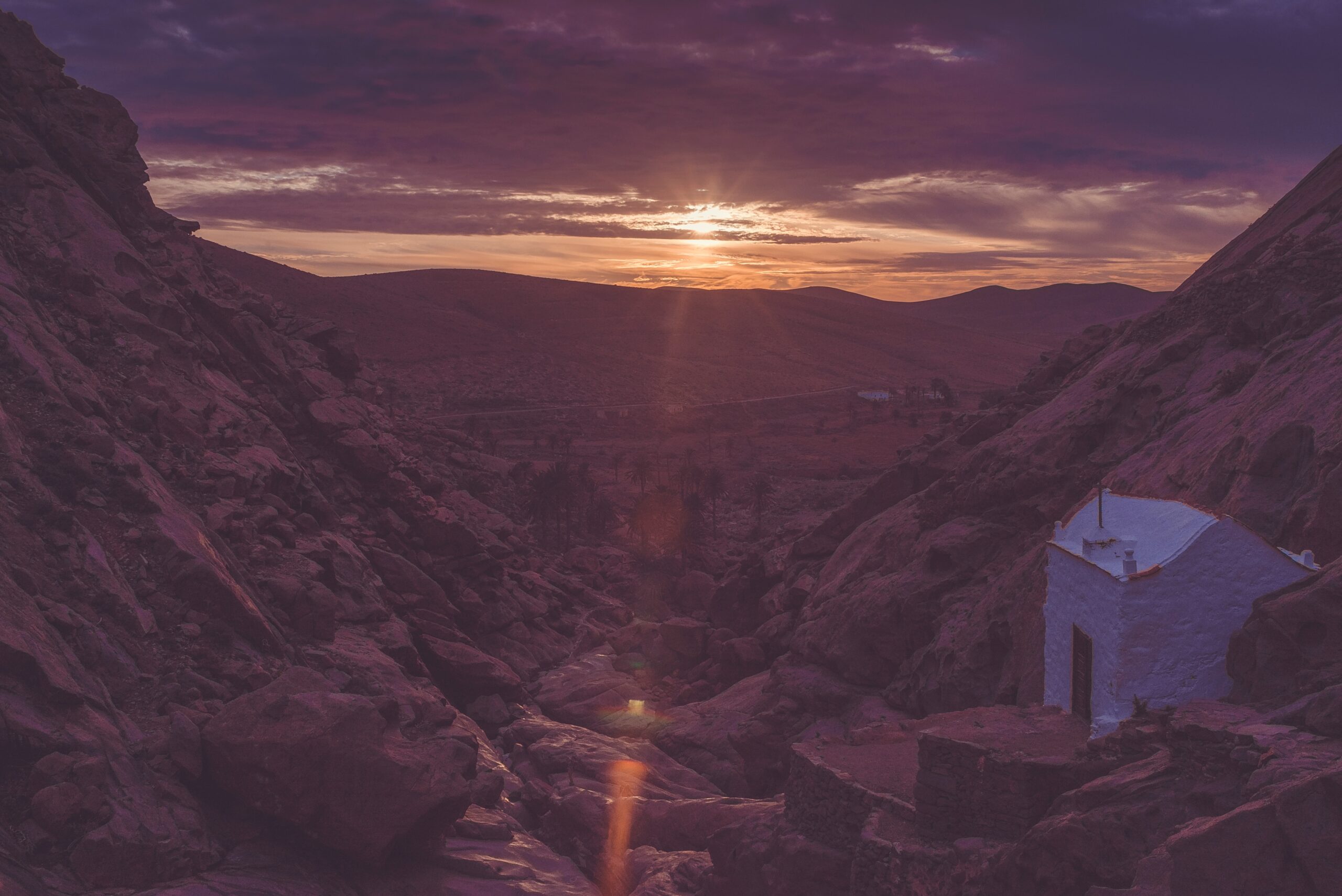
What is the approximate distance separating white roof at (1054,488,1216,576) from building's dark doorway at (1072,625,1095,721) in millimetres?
1142

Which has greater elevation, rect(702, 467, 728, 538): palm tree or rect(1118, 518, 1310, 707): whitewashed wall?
rect(1118, 518, 1310, 707): whitewashed wall

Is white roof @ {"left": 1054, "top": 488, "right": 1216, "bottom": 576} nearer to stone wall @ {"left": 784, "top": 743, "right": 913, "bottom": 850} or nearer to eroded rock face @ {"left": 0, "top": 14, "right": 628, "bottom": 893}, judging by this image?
stone wall @ {"left": 784, "top": 743, "right": 913, "bottom": 850}

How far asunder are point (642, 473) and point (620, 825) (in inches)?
1845

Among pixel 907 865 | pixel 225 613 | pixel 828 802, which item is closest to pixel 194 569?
pixel 225 613

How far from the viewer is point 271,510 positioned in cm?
2273

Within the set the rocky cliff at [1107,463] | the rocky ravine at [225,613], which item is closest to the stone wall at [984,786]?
the rocky cliff at [1107,463]

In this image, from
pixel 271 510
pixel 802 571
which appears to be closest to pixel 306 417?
pixel 271 510

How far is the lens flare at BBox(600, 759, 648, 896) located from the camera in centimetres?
1912

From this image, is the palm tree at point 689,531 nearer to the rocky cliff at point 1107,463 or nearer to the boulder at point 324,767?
the rocky cliff at point 1107,463

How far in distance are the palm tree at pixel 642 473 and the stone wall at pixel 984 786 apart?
51809 mm

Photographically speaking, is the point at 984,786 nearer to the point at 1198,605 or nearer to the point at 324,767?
the point at 1198,605

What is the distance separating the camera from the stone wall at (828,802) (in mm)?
14188

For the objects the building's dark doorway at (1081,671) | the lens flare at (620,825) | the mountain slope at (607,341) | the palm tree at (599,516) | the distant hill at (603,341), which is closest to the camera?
the building's dark doorway at (1081,671)

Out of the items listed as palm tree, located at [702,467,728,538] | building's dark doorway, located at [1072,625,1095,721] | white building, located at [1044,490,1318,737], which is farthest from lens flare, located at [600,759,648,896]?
palm tree, located at [702,467,728,538]
